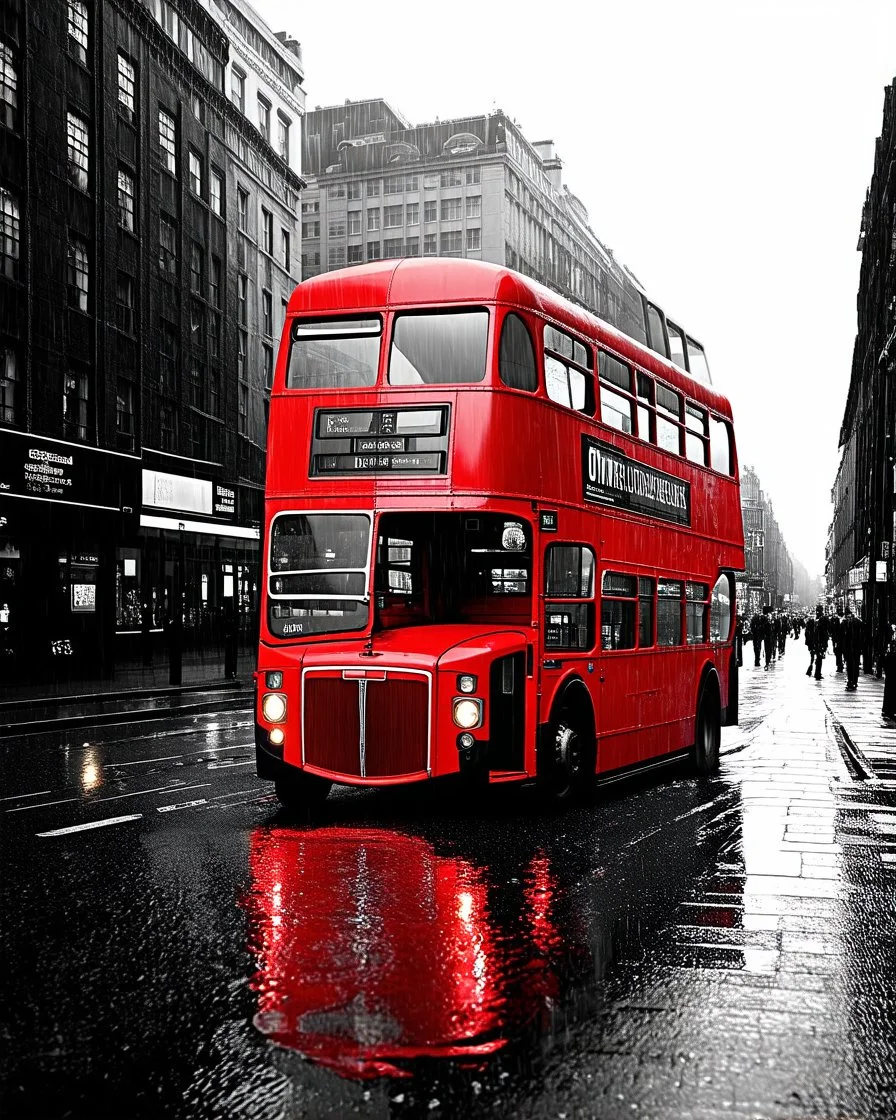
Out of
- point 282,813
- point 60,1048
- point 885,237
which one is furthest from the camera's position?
point 885,237

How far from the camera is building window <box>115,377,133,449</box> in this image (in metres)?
35.5

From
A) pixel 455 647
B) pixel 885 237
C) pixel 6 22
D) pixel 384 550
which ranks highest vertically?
pixel 885 237

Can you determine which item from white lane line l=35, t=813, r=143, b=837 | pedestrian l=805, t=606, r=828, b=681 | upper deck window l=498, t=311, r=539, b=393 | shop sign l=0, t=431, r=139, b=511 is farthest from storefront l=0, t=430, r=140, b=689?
pedestrian l=805, t=606, r=828, b=681

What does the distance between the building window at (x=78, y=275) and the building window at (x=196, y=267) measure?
8.91m

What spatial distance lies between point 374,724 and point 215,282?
37788 millimetres

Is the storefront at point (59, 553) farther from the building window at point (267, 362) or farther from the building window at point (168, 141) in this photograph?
the building window at point (267, 362)

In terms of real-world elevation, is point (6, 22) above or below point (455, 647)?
above

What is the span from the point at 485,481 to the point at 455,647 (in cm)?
134

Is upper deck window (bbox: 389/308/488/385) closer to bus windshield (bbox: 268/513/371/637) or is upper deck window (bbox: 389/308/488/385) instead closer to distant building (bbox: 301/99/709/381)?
bus windshield (bbox: 268/513/371/637)

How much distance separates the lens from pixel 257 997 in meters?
5.48

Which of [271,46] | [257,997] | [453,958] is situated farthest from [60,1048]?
[271,46]

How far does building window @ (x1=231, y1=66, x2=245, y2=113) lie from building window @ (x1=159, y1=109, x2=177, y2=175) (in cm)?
1060

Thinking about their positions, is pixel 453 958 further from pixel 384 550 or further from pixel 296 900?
pixel 384 550

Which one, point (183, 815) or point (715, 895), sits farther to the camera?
point (183, 815)
